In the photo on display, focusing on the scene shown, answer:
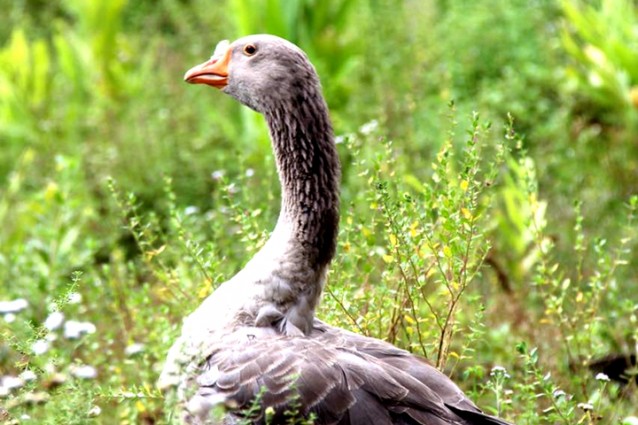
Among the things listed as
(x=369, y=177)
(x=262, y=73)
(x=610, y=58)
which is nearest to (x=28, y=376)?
(x=262, y=73)

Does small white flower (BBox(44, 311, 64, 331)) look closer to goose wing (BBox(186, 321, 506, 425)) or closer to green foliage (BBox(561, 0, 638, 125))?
goose wing (BBox(186, 321, 506, 425))

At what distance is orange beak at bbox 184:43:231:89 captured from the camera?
354cm

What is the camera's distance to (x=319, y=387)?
2928mm

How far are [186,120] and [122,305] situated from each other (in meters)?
2.67

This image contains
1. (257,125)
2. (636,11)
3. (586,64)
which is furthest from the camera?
(636,11)

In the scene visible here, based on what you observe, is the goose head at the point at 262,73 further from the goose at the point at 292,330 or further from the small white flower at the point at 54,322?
the small white flower at the point at 54,322

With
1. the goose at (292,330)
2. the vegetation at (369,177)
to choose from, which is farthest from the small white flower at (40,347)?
the vegetation at (369,177)

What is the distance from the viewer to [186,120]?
305 inches

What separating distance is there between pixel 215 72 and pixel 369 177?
136cm

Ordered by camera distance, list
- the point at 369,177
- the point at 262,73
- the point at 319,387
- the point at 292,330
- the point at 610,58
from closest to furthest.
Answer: the point at 319,387 < the point at 292,330 < the point at 262,73 < the point at 369,177 < the point at 610,58

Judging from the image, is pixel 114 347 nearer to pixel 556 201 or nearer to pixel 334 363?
pixel 334 363

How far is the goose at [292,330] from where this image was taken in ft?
9.63

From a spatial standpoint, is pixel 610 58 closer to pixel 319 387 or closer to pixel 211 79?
pixel 211 79

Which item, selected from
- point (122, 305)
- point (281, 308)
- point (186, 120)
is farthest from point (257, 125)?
point (281, 308)
